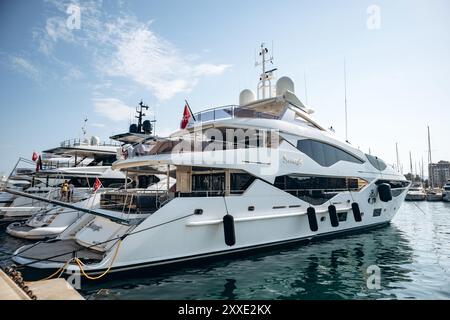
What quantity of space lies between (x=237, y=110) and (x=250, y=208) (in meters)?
4.07

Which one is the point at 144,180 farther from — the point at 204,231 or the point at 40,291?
the point at 40,291

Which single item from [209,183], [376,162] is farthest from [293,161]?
[376,162]

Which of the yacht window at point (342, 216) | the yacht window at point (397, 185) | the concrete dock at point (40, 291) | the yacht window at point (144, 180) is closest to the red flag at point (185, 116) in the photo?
the concrete dock at point (40, 291)

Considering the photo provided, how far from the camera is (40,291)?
13.8ft

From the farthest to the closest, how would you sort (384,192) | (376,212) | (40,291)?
(376,212)
(384,192)
(40,291)

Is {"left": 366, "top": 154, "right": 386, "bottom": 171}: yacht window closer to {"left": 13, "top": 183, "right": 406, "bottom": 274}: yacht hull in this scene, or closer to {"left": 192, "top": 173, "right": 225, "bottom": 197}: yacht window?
{"left": 13, "top": 183, "right": 406, "bottom": 274}: yacht hull

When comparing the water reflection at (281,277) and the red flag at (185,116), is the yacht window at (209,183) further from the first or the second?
the water reflection at (281,277)

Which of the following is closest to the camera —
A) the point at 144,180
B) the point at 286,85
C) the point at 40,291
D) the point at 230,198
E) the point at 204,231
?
the point at 40,291

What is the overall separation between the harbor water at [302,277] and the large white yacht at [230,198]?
1.37 ft

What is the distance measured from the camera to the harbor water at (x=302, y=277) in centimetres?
599

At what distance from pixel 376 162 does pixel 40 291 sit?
16262mm

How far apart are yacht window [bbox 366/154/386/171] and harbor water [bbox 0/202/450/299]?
18.5 ft

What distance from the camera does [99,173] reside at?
22.8m

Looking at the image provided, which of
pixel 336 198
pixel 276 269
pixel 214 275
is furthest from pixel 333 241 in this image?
pixel 214 275
